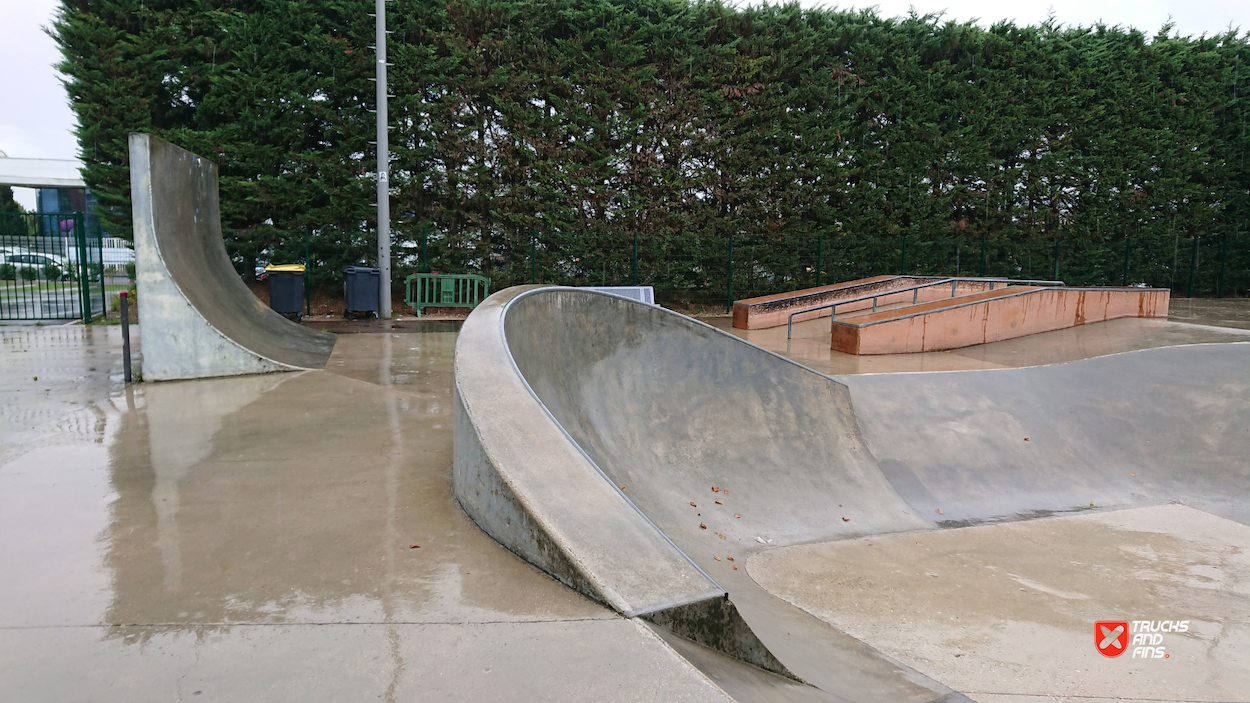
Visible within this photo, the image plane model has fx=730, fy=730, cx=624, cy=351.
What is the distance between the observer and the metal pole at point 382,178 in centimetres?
1290

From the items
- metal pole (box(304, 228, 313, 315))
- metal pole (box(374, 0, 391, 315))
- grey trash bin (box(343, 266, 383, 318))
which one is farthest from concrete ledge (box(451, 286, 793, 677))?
metal pole (box(304, 228, 313, 315))

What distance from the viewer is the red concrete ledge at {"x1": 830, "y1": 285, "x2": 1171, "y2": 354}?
10.2m

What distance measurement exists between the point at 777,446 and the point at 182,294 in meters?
5.94

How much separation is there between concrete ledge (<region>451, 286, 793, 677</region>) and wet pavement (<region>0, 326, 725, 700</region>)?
4.3 inches

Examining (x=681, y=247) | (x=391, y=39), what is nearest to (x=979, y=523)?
(x=681, y=247)

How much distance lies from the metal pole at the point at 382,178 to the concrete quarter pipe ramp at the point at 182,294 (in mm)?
4329

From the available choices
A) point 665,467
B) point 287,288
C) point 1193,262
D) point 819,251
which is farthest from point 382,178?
point 1193,262

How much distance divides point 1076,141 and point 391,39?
16429mm

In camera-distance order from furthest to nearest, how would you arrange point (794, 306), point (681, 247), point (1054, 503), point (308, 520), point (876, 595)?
point (681, 247)
point (794, 306)
point (1054, 503)
point (876, 595)
point (308, 520)

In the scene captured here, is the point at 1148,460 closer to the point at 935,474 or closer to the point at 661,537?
the point at 935,474

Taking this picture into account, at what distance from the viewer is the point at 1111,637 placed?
426 cm

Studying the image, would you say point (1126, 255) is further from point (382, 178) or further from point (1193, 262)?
point (382, 178)

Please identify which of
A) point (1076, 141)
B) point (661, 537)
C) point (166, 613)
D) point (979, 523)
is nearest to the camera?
point (166, 613)

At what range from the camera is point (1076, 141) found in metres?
18.3
